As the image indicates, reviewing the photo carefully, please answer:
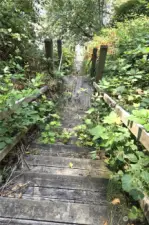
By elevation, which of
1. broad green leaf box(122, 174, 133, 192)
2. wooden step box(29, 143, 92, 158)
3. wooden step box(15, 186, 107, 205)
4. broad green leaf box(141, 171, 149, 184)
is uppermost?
broad green leaf box(141, 171, 149, 184)

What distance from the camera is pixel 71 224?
1348 millimetres

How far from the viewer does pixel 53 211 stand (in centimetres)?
142

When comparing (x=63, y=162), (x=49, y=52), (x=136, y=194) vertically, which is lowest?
(x=63, y=162)

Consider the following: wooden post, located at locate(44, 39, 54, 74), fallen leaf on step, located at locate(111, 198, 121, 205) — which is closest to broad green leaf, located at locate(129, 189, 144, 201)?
fallen leaf on step, located at locate(111, 198, 121, 205)

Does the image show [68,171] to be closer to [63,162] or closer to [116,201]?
[63,162]

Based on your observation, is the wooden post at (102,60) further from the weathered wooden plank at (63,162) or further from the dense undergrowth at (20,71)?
the weathered wooden plank at (63,162)

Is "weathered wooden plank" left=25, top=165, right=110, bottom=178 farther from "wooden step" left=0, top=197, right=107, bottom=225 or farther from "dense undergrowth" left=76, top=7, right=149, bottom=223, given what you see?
"wooden step" left=0, top=197, right=107, bottom=225

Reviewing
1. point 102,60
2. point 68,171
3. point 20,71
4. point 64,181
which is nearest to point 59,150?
point 68,171

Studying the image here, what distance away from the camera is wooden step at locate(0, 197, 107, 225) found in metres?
1.37

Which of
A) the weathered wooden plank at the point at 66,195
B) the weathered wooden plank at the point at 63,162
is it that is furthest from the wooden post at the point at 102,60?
the weathered wooden plank at the point at 66,195

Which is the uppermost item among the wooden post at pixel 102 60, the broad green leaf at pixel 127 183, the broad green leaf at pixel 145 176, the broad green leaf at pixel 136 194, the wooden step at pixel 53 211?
the wooden post at pixel 102 60

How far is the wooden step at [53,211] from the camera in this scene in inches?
54.1

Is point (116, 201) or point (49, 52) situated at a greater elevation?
point (49, 52)

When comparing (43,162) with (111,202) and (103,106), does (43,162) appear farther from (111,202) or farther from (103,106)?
(103,106)
